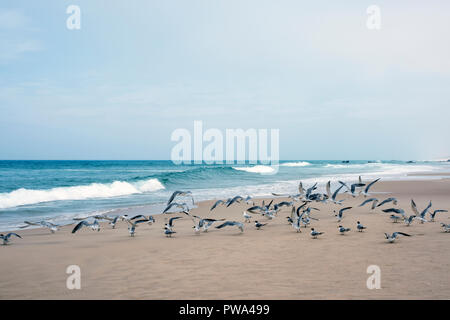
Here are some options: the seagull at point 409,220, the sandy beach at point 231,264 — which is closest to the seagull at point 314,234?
the sandy beach at point 231,264

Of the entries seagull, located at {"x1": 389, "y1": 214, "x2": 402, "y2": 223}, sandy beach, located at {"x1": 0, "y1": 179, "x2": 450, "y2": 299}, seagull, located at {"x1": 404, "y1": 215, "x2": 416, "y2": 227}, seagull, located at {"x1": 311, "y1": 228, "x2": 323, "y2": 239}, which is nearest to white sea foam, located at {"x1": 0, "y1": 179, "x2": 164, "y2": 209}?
sandy beach, located at {"x1": 0, "y1": 179, "x2": 450, "y2": 299}

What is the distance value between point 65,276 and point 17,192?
2081cm

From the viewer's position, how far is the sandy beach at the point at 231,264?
5477 mm

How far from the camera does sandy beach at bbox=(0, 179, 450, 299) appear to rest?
5477mm

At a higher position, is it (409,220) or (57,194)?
(409,220)

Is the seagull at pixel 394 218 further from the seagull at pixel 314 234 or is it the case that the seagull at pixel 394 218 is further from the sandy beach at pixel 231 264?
the seagull at pixel 314 234

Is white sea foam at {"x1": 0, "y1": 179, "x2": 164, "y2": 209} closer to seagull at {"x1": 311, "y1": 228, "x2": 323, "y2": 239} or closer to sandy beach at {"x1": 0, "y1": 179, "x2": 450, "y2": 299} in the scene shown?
sandy beach at {"x1": 0, "y1": 179, "x2": 450, "y2": 299}

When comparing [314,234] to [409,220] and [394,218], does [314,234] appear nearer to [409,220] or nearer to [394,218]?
[409,220]

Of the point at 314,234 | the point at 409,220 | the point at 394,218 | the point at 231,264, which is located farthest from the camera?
the point at 394,218

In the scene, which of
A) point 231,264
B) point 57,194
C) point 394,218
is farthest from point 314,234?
point 57,194

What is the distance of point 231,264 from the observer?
6.95m
